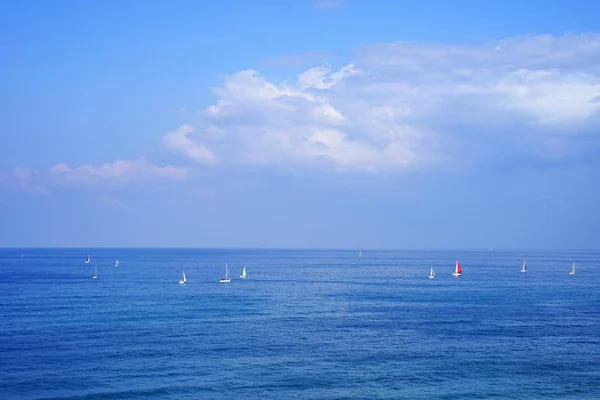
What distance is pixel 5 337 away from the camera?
3187 inches

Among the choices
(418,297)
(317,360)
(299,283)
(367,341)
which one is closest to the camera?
(317,360)

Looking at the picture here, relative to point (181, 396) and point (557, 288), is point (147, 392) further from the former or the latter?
point (557, 288)

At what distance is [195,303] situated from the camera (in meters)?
120

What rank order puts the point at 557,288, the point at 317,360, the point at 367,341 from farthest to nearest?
the point at 557,288
the point at 367,341
the point at 317,360

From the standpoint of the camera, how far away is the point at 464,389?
5909 centimetres

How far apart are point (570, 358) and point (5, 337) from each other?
74583 millimetres

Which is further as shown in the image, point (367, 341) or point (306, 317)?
point (306, 317)

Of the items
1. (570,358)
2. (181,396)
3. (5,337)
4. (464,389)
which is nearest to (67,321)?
(5,337)

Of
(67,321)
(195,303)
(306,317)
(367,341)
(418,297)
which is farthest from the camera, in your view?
(418,297)

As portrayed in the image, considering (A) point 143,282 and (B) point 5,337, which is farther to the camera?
(A) point 143,282

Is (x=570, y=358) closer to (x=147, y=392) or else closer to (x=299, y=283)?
(x=147, y=392)

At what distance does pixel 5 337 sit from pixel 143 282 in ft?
302

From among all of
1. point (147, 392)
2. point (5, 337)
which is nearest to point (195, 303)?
point (5, 337)

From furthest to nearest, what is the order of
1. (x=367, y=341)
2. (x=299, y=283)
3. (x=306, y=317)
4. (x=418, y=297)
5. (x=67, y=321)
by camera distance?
1. (x=299, y=283)
2. (x=418, y=297)
3. (x=306, y=317)
4. (x=67, y=321)
5. (x=367, y=341)
